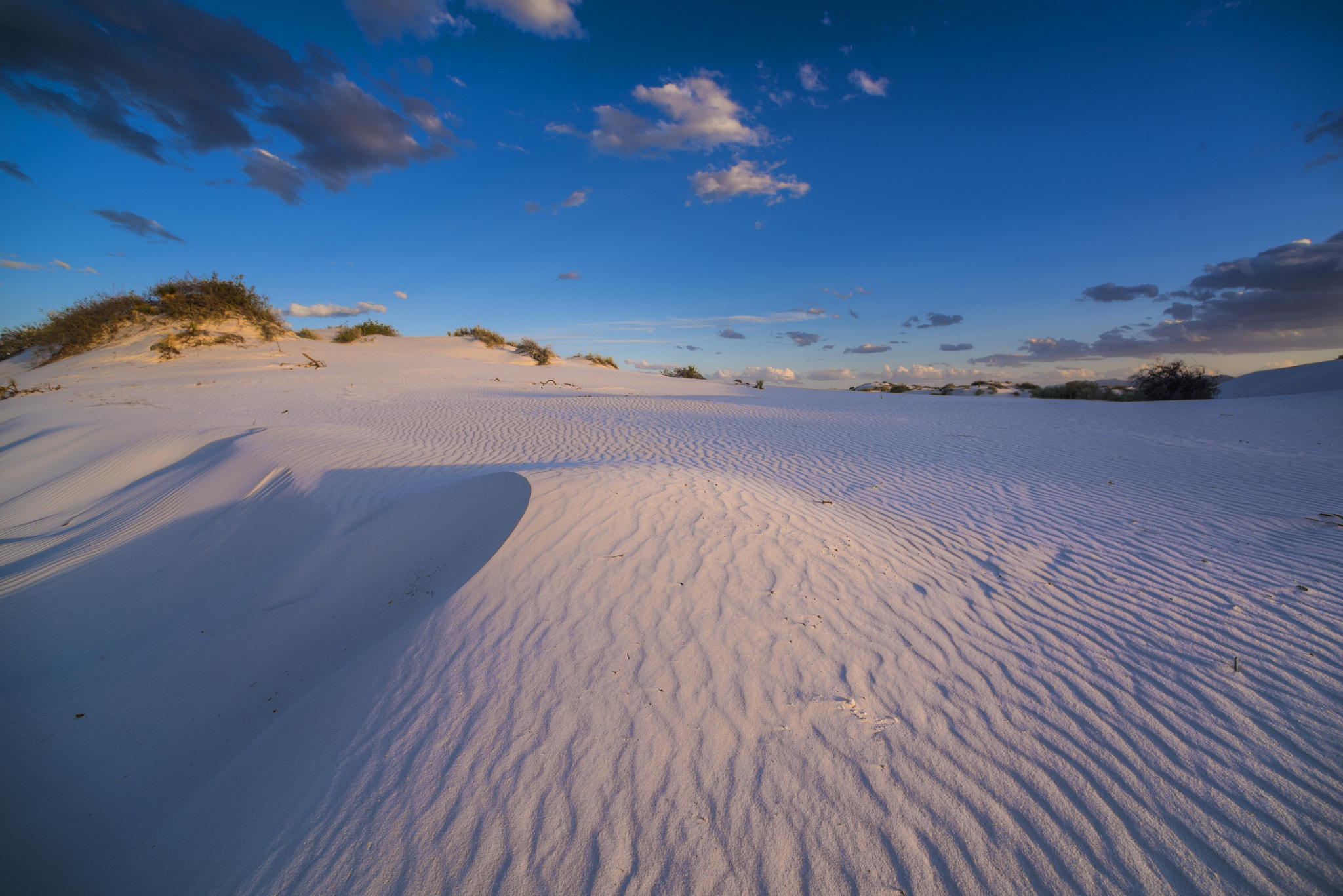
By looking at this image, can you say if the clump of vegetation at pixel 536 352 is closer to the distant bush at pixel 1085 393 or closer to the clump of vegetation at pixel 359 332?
the clump of vegetation at pixel 359 332

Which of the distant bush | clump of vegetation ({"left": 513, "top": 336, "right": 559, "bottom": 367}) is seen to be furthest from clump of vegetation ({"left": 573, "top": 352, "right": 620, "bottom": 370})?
the distant bush

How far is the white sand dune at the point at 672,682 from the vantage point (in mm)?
1887

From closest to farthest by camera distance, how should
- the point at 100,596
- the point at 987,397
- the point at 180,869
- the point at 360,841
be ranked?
the point at 360,841
the point at 180,869
the point at 100,596
the point at 987,397

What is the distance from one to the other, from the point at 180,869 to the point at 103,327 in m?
24.8

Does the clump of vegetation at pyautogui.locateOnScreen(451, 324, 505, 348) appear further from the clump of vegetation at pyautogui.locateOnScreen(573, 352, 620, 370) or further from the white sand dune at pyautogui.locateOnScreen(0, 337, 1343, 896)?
the white sand dune at pyautogui.locateOnScreen(0, 337, 1343, 896)

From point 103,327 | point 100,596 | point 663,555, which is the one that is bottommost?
point 100,596

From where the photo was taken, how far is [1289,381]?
17.8 m

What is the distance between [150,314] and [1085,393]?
36420 millimetres

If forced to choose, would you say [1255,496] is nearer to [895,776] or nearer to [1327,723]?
[1327,723]

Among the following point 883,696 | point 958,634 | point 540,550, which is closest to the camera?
point 883,696

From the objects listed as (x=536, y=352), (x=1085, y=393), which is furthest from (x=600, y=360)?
(x=1085, y=393)

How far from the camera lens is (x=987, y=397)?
59.1 feet

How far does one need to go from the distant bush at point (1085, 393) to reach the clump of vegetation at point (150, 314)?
32.8m

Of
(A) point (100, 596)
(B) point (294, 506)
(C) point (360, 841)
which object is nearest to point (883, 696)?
(C) point (360, 841)
